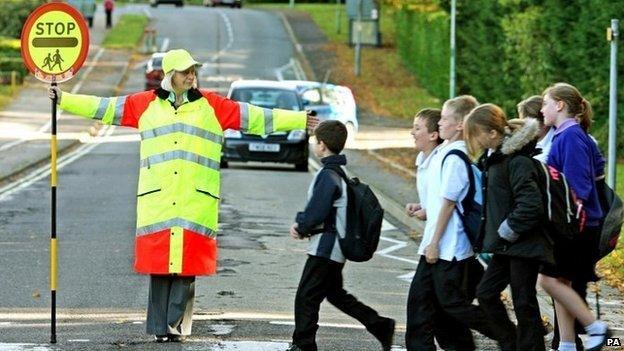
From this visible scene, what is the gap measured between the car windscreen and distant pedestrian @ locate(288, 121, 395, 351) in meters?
21.9

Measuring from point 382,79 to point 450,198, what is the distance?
50286mm

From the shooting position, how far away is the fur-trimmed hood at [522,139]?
386 inches

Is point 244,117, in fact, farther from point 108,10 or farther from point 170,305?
point 108,10

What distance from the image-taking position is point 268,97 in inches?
1296

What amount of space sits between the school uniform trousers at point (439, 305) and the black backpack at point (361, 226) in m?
0.36

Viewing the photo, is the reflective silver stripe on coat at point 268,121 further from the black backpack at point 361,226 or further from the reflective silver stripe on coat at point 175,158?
the black backpack at point 361,226

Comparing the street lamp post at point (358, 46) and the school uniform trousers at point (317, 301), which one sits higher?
the school uniform trousers at point (317, 301)

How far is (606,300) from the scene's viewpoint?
45.1 ft

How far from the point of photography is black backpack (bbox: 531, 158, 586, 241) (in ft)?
32.2

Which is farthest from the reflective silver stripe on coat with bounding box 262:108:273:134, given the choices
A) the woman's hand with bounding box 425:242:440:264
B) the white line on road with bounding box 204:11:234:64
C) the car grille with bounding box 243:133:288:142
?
the white line on road with bounding box 204:11:234:64

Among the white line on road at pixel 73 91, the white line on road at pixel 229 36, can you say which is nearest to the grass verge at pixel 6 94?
the white line on road at pixel 73 91

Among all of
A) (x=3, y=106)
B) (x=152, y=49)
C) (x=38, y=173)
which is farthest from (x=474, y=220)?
(x=152, y=49)

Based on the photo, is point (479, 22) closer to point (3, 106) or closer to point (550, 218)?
point (3, 106)

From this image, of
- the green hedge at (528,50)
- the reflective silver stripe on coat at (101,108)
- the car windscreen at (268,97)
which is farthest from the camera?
the car windscreen at (268,97)
